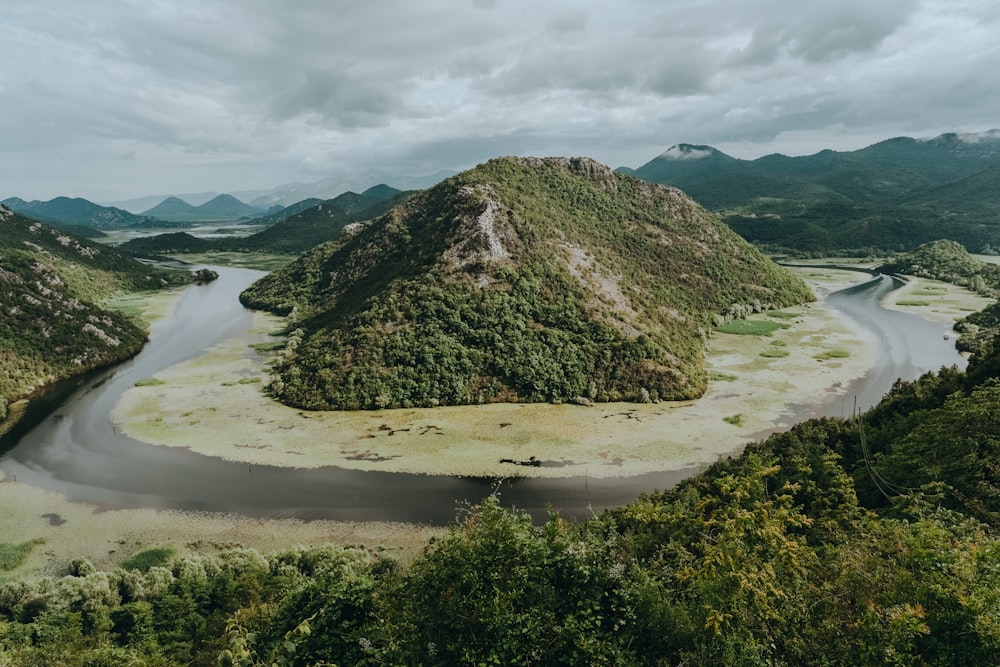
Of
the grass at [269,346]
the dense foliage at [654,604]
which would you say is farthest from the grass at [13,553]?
the grass at [269,346]

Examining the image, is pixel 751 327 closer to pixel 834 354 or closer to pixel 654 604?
pixel 834 354

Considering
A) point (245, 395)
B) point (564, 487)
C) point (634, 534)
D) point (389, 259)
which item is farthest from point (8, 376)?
point (634, 534)

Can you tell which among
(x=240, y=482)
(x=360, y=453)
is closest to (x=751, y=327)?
(x=360, y=453)

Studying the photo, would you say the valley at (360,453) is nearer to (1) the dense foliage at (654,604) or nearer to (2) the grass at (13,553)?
(2) the grass at (13,553)

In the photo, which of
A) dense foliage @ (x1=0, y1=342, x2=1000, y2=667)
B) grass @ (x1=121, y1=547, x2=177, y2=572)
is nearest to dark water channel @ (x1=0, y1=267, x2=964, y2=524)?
grass @ (x1=121, y1=547, x2=177, y2=572)

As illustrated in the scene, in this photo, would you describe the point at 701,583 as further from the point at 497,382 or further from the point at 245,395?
the point at 245,395

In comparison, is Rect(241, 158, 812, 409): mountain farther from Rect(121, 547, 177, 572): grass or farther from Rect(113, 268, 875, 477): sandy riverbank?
Rect(121, 547, 177, 572): grass
